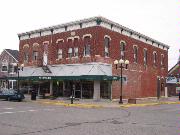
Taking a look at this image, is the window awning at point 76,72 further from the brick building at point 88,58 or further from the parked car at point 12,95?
the parked car at point 12,95

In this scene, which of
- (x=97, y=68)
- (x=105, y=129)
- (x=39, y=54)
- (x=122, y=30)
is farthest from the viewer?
(x=39, y=54)

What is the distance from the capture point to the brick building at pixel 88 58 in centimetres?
3209

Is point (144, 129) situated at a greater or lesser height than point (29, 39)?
lesser

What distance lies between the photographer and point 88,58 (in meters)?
32.5

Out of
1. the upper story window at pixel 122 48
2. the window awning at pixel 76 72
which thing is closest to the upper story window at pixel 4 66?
the window awning at pixel 76 72

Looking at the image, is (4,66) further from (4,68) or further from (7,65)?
(7,65)

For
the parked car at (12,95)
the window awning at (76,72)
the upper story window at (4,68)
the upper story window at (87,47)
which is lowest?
the parked car at (12,95)

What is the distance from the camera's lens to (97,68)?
31391 mm

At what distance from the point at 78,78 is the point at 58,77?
3.39 m

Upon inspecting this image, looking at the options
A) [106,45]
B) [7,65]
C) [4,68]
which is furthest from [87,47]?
[4,68]

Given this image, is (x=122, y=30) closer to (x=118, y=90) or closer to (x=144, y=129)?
(x=118, y=90)

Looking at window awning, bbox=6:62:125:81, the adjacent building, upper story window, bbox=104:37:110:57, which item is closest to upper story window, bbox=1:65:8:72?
the adjacent building

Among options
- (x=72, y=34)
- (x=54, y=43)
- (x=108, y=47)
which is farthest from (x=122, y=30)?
(x=54, y=43)

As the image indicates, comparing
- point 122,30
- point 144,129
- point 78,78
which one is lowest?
point 144,129
